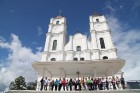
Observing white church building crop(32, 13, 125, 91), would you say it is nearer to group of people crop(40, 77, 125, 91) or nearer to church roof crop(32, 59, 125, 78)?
church roof crop(32, 59, 125, 78)

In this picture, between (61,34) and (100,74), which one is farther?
(61,34)

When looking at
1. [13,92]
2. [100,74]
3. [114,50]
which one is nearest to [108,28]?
[114,50]

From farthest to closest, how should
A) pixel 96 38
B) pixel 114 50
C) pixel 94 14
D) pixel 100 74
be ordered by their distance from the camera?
pixel 94 14 < pixel 96 38 < pixel 114 50 < pixel 100 74

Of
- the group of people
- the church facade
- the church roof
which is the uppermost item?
the church facade

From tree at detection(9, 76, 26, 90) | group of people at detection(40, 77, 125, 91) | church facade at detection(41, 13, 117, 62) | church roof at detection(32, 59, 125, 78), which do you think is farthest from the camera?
tree at detection(9, 76, 26, 90)

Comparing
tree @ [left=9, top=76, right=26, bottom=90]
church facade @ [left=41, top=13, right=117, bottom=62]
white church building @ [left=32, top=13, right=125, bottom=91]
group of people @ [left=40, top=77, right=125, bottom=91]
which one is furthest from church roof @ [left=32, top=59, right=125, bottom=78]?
tree @ [left=9, top=76, right=26, bottom=90]

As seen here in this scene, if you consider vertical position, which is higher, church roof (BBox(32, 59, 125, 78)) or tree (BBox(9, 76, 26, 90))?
church roof (BBox(32, 59, 125, 78))

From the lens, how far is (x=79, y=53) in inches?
1117

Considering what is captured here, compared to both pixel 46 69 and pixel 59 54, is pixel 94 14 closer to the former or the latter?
pixel 59 54

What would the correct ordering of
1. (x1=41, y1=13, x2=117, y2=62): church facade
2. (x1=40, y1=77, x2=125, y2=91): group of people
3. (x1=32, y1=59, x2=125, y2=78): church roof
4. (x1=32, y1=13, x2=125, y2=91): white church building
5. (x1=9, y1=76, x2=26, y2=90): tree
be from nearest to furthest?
(x1=40, y1=77, x2=125, y2=91): group of people
(x1=32, y1=59, x2=125, y2=78): church roof
(x1=32, y1=13, x2=125, y2=91): white church building
(x1=41, y1=13, x2=117, y2=62): church facade
(x1=9, y1=76, x2=26, y2=90): tree

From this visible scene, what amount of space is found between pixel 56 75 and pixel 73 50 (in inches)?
221

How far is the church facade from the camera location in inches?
1081

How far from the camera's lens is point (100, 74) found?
24.6 m

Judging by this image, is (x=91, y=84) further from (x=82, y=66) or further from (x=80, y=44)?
(x=80, y=44)
